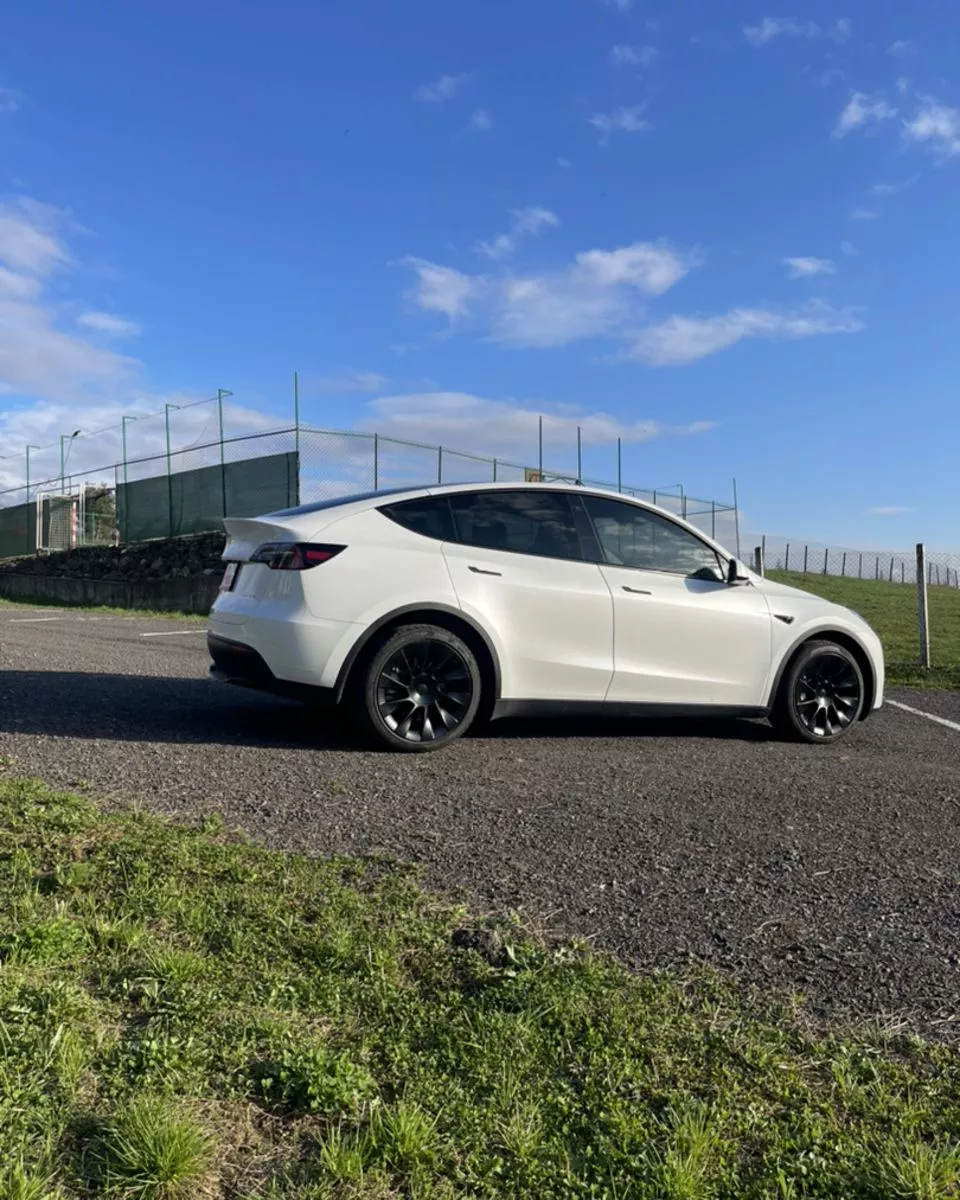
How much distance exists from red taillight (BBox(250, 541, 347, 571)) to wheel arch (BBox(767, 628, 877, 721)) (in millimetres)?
3128

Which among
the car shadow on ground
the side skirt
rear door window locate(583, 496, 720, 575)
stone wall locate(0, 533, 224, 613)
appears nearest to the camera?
the car shadow on ground

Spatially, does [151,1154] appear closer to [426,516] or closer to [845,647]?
[426,516]

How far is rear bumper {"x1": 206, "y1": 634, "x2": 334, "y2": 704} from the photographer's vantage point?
5.11 metres

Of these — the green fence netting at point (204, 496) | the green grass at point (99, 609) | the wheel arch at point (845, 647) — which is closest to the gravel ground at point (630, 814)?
the wheel arch at point (845, 647)

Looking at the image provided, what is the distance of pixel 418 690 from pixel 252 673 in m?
0.96

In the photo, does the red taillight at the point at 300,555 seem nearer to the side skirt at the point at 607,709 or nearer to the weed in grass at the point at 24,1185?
the side skirt at the point at 607,709

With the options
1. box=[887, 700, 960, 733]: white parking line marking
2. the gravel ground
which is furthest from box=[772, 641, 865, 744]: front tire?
box=[887, 700, 960, 733]: white parking line marking

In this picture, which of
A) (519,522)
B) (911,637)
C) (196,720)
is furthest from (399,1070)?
(911,637)

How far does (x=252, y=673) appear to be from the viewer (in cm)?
524

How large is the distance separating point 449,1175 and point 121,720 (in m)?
4.56

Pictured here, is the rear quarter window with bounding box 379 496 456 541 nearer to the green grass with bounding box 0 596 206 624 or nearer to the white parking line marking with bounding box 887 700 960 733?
the white parking line marking with bounding box 887 700 960 733

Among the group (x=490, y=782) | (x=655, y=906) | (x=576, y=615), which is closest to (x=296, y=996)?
(x=655, y=906)

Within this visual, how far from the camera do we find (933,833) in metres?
4.11

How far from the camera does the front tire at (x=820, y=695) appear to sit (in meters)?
6.24
